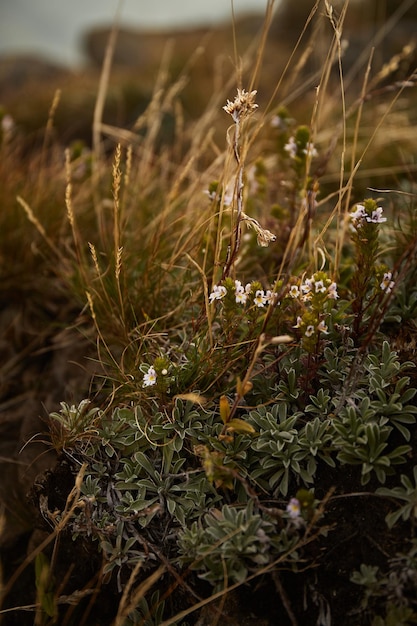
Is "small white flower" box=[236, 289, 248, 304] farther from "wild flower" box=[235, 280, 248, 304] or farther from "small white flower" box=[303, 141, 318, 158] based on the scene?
"small white flower" box=[303, 141, 318, 158]

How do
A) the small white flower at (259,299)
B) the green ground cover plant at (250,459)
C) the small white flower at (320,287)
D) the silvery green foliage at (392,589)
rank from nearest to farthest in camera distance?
the silvery green foliage at (392,589), the green ground cover plant at (250,459), the small white flower at (320,287), the small white flower at (259,299)

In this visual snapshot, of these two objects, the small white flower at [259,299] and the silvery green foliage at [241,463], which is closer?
the silvery green foliage at [241,463]

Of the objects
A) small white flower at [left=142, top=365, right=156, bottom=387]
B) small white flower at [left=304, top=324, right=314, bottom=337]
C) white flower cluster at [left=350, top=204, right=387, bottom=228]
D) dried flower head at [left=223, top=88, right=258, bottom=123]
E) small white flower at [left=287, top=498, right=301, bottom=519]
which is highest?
dried flower head at [left=223, top=88, right=258, bottom=123]

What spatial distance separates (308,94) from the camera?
8.41 m

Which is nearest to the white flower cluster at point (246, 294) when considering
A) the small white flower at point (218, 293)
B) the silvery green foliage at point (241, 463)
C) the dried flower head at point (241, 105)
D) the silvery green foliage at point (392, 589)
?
the small white flower at point (218, 293)

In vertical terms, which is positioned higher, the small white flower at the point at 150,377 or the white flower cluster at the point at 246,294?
the white flower cluster at the point at 246,294

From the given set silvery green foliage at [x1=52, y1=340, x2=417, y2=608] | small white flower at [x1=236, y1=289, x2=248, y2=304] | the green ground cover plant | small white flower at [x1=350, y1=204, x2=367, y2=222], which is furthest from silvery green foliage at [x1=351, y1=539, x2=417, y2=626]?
small white flower at [x1=350, y1=204, x2=367, y2=222]

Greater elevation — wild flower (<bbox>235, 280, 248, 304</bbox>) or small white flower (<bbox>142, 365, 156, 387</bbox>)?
wild flower (<bbox>235, 280, 248, 304</bbox>)

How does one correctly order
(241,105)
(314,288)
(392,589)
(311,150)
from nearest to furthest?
1. (392,589)
2. (241,105)
3. (314,288)
4. (311,150)

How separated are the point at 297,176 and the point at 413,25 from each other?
1062 centimetres

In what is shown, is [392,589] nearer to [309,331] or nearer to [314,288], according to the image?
[309,331]

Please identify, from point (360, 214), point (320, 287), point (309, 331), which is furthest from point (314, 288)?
point (360, 214)

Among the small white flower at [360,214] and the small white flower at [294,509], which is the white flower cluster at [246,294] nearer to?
the small white flower at [360,214]

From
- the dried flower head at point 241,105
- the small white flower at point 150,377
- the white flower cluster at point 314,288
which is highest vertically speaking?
the dried flower head at point 241,105
